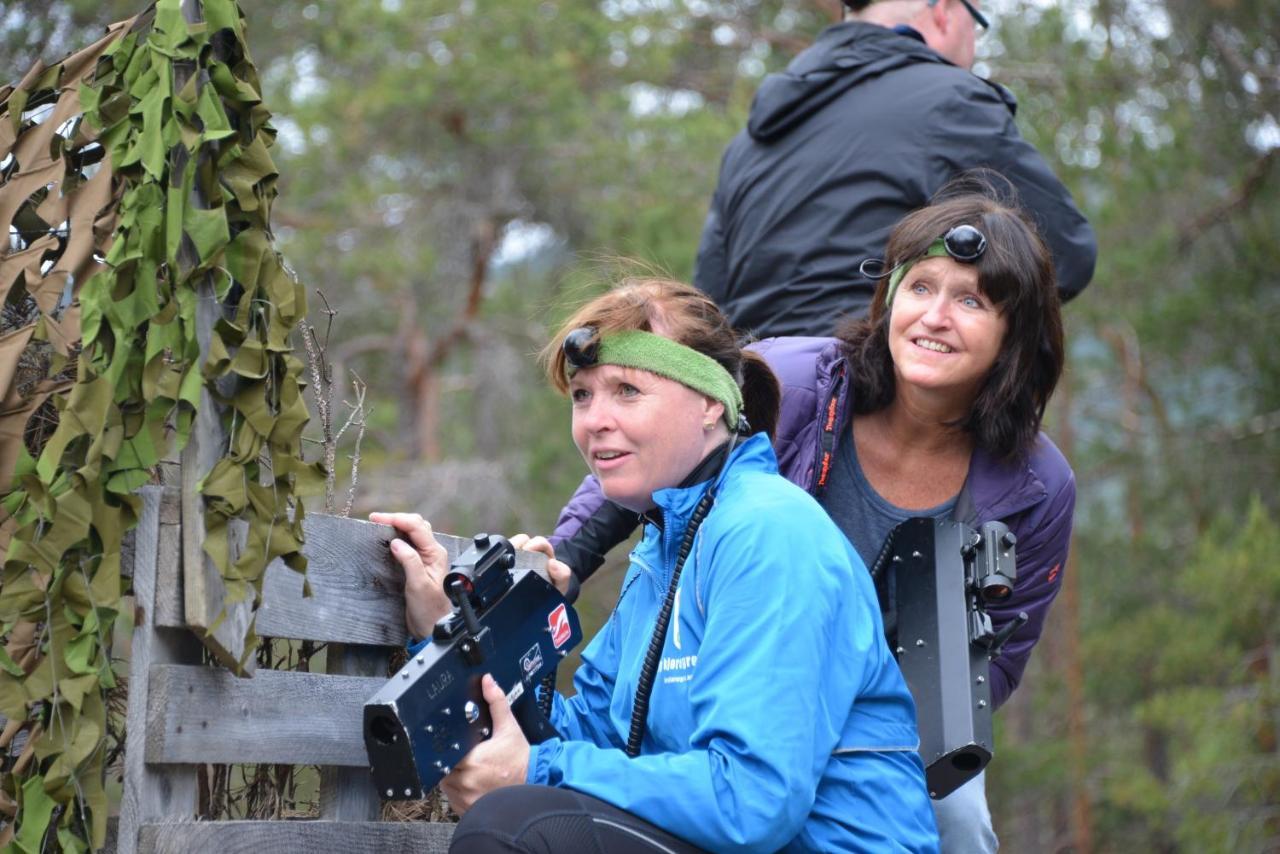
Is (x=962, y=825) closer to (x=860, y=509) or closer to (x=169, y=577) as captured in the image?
(x=860, y=509)

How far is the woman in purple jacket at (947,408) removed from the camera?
3.40 meters

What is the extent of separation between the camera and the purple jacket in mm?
3473

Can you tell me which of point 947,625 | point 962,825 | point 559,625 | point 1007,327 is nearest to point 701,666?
point 559,625

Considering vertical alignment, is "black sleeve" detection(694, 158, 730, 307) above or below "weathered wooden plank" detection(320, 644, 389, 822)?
above

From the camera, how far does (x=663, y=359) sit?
293 cm

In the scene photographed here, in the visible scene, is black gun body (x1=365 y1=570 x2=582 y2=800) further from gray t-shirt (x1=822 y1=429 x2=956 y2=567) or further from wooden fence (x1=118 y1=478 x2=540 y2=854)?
gray t-shirt (x1=822 y1=429 x2=956 y2=567)

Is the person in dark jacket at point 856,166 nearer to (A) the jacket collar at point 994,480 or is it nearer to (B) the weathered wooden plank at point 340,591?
(A) the jacket collar at point 994,480

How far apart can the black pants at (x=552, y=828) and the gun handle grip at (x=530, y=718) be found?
0.34m

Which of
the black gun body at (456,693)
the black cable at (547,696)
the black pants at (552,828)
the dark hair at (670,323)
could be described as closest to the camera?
the black pants at (552,828)

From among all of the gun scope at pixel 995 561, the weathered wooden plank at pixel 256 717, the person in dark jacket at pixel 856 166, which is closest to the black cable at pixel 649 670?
the weathered wooden plank at pixel 256 717

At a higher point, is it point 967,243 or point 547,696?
point 967,243

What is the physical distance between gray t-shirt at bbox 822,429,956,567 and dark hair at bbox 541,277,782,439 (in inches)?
15.5

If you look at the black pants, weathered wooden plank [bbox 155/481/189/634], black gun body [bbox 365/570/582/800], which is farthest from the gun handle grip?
weathered wooden plank [bbox 155/481/189/634]

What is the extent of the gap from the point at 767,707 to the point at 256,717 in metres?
0.93
